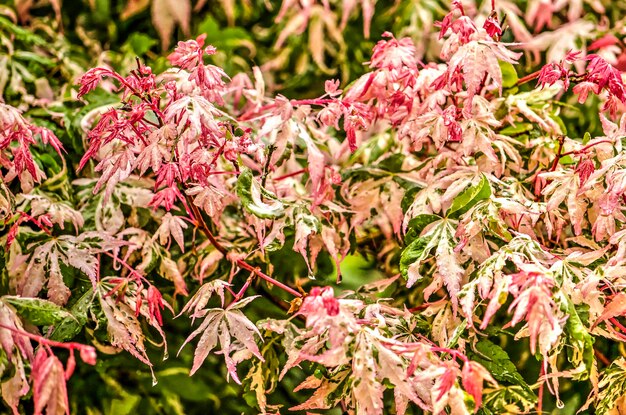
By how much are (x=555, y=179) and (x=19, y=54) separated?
1048 millimetres

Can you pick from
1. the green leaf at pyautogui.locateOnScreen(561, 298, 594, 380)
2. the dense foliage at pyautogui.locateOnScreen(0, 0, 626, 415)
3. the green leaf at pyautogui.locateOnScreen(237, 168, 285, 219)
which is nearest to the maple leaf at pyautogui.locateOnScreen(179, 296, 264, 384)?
the dense foliage at pyautogui.locateOnScreen(0, 0, 626, 415)

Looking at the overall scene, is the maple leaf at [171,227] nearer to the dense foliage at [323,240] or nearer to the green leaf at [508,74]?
the dense foliage at [323,240]

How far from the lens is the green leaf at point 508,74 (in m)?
1.21

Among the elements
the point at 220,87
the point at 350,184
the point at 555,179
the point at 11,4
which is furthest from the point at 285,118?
the point at 11,4

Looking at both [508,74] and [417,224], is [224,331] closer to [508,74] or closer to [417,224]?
[417,224]

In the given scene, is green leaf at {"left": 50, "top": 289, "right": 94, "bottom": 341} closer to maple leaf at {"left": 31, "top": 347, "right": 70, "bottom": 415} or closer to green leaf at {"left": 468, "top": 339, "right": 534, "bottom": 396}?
maple leaf at {"left": 31, "top": 347, "right": 70, "bottom": 415}

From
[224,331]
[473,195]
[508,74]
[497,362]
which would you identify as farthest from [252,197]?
[508,74]

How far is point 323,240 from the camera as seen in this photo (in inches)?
41.7

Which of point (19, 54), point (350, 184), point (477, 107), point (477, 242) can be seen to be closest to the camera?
point (477, 242)

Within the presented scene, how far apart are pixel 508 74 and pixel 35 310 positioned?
83cm

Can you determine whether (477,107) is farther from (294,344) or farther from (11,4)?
(11,4)

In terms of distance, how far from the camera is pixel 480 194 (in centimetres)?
92

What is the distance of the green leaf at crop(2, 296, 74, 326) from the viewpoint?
2.79 feet

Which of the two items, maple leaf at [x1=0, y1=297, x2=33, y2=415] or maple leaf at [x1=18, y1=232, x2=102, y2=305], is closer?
maple leaf at [x1=0, y1=297, x2=33, y2=415]
